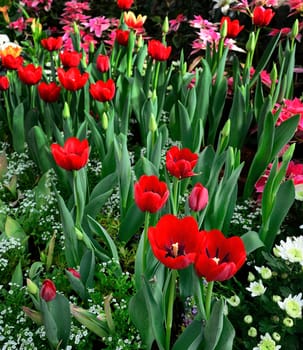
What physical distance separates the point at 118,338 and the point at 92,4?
2.76 metres

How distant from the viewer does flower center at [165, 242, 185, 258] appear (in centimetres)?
96

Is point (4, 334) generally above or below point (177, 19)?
below

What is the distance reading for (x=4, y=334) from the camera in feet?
4.51

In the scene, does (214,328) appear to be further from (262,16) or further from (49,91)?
(262,16)

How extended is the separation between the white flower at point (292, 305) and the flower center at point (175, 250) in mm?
392

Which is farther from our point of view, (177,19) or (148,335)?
(177,19)

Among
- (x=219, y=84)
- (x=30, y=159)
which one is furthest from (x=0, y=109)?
(x=219, y=84)

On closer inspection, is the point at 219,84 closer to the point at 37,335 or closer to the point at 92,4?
the point at 37,335

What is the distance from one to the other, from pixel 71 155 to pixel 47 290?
12.7 inches

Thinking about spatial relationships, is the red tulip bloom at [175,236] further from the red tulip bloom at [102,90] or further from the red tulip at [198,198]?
the red tulip bloom at [102,90]

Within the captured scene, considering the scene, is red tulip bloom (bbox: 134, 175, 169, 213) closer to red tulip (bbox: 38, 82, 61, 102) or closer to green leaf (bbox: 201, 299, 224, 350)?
green leaf (bbox: 201, 299, 224, 350)

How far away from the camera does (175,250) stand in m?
0.96

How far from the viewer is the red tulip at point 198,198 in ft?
3.69

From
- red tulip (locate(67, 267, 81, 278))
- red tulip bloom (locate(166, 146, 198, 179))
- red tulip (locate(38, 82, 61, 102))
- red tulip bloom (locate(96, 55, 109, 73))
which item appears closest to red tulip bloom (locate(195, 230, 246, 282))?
red tulip bloom (locate(166, 146, 198, 179))
